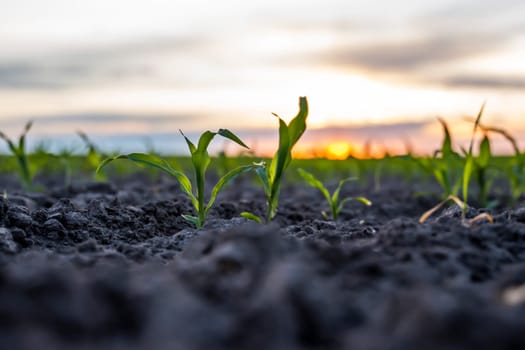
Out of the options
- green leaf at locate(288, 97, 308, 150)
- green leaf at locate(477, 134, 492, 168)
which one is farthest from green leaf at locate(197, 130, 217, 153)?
green leaf at locate(477, 134, 492, 168)

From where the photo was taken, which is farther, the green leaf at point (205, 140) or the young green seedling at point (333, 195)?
the young green seedling at point (333, 195)

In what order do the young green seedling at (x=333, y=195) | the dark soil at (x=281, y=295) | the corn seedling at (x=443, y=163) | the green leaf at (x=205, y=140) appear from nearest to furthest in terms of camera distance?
the dark soil at (x=281, y=295)
the green leaf at (x=205, y=140)
the young green seedling at (x=333, y=195)
the corn seedling at (x=443, y=163)

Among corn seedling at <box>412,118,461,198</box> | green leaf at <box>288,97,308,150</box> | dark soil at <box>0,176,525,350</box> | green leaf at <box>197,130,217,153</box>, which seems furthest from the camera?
corn seedling at <box>412,118,461,198</box>

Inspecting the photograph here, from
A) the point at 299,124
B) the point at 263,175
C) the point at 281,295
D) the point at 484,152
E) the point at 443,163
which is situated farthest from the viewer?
the point at 443,163

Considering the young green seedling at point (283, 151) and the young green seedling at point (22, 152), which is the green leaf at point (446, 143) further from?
the young green seedling at point (22, 152)

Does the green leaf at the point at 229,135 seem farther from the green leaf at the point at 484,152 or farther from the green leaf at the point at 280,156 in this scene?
the green leaf at the point at 484,152

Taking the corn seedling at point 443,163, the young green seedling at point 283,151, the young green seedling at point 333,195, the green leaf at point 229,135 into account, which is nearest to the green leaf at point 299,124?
the young green seedling at point 283,151

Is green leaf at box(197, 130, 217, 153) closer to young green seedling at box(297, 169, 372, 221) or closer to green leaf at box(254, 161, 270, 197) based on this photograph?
green leaf at box(254, 161, 270, 197)

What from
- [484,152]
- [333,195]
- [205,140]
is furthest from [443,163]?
[205,140]

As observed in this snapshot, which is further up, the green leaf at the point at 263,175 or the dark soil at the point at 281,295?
the green leaf at the point at 263,175

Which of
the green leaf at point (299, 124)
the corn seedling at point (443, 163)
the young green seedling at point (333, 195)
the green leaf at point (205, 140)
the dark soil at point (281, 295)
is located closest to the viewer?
the dark soil at point (281, 295)

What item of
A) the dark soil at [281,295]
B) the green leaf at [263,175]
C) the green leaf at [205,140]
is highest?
the green leaf at [205,140]

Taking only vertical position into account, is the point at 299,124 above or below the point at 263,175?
above

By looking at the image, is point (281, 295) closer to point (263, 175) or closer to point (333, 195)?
point (263, 175)
